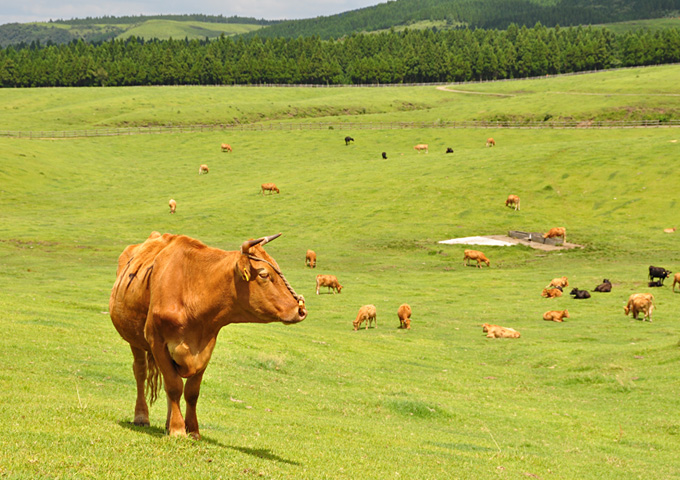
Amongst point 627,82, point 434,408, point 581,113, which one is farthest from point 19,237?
point 627,82

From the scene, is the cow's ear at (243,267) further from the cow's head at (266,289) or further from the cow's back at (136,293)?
the cow's back at (136,293)

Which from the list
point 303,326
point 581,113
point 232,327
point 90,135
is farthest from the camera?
point 581,113

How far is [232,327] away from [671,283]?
30835mm

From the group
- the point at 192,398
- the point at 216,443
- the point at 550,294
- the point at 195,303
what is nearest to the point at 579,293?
the point at 550,294

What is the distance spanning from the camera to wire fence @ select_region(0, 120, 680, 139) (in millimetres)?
109250

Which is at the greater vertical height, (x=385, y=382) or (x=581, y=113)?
(x=581, y=113)

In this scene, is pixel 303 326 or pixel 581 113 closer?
pixel 303 326

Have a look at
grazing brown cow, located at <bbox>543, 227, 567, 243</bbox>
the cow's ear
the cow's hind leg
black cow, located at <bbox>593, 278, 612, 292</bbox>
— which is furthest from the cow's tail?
grazing brown cow, located at <bbox>543, 227, 567, 243</bbox>

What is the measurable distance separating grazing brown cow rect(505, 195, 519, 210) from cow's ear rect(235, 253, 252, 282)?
→ 206ft

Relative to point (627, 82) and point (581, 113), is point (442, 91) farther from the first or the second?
point (581, 113)

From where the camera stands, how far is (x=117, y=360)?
19.4 m

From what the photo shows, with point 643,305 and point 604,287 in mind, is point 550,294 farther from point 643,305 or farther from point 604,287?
point 643,305

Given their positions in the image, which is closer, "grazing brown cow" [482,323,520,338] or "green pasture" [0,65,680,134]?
"grazing brown cow" [482,323,520,338]

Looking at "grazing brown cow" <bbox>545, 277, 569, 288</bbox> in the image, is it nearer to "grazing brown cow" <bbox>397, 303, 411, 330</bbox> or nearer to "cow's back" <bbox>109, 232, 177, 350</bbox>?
"grazing brown cow" <bbox>397, 303, 411, 330</bbox>
